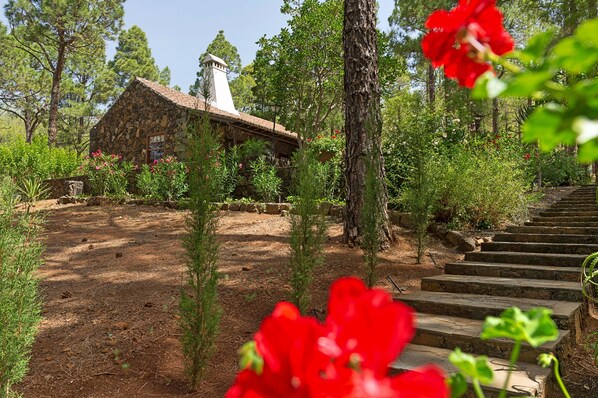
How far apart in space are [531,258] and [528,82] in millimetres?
5004

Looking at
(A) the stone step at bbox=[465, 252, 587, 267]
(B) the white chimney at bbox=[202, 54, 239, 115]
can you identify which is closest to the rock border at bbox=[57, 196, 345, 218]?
(A) the stone step at bbox=[465, 252, 587, 267]

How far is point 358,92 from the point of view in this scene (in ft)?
19.2

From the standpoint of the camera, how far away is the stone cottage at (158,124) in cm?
1544

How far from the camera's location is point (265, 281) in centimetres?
484

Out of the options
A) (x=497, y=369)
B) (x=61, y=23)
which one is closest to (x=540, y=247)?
(x=497, y=369)

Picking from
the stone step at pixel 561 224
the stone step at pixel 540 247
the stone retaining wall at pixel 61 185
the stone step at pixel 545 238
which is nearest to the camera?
the stone step at pixel 540 247

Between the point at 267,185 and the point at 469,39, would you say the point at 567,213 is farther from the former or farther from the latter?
the point at 469,39

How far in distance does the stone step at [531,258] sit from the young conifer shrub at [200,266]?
3463 mm

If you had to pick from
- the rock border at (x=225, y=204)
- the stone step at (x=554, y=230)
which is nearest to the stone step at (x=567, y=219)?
the stone step at (x=554, y=230)

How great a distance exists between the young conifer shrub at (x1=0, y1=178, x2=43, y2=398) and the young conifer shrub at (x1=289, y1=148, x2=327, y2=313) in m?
1.97

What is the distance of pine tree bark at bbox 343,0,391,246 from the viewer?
230 inches

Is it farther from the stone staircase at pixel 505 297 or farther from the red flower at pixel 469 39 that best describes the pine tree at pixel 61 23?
the red flower at pixel 469 39

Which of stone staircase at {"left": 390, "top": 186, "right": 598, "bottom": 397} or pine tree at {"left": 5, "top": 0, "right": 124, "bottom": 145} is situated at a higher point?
pine tree at {"left": 5, "top": 0, "right": 124, "bottom": 145}

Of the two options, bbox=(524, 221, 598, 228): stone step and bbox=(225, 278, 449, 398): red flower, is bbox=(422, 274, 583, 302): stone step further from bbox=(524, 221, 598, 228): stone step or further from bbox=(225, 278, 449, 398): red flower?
bbox=(225, 278, 449, 398): red flower
